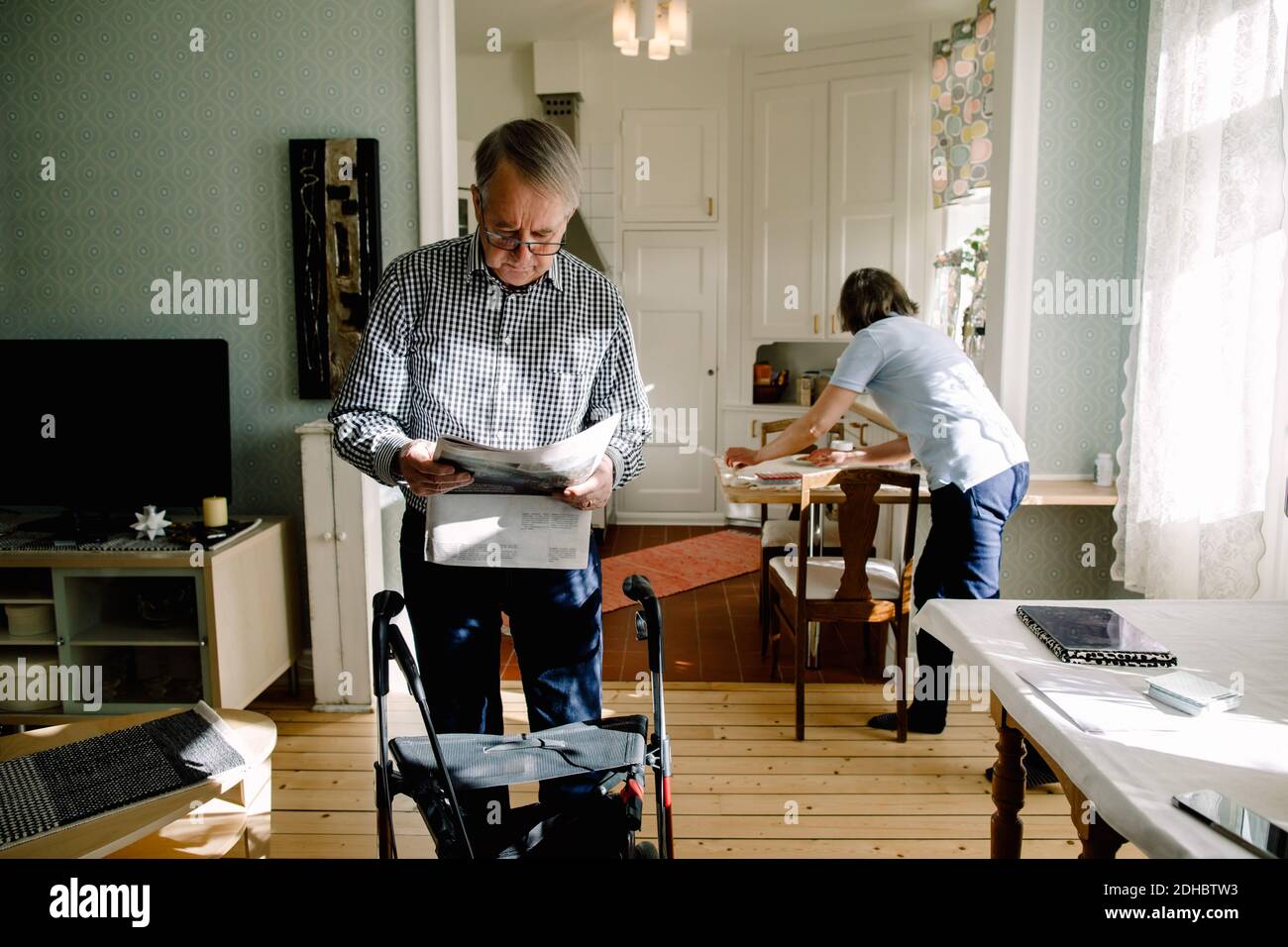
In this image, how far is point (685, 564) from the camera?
5305 mm

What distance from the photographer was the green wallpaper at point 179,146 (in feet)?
10.5

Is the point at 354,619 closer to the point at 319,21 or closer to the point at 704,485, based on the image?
the point at 319,21

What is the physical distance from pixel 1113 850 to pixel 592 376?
1.12 m

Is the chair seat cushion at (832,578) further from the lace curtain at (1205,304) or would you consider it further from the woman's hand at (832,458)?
the lace curtain at (1205,304)

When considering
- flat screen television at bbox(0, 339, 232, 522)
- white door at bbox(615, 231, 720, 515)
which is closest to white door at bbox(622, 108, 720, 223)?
white door at bbox(615, 231, 720, 515)

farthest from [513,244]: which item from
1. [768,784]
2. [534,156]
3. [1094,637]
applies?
[768,784]

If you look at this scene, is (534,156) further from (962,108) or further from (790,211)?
(790,211)

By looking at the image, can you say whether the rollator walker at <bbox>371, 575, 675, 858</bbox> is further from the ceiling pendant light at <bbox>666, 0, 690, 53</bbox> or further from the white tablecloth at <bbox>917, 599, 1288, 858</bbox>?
the ceiling pendant light at <bbox>666, 0, 690, 53</bbox>

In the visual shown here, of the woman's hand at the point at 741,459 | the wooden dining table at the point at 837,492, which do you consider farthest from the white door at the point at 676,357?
the woman's hand at the point at 741,459

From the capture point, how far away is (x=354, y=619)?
3186 mm

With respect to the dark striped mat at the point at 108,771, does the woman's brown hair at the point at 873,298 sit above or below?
above

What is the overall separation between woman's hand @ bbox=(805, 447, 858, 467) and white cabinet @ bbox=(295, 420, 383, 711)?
1615 mm

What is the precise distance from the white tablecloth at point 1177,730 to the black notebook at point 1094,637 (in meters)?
0.02
